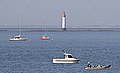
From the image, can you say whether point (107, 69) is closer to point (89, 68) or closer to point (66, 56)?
point (89, 68)

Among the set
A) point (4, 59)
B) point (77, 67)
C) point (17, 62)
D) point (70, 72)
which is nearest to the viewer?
point (70, 72)

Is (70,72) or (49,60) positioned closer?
(70,72)

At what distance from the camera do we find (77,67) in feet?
336

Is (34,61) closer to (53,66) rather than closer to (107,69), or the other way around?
(53,66)

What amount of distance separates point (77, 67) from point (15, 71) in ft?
41.9

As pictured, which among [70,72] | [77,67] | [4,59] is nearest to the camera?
[70,72]

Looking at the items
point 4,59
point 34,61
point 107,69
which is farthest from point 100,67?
point 4,59

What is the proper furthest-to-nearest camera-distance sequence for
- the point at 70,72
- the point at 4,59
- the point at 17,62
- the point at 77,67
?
1. the point at 4,59
2. the point at 17,62
3. the point at 77,67
4. the point at 70,72

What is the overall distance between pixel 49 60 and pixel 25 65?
40.3 ft

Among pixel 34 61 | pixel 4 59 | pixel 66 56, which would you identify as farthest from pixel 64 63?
pixel 4 59

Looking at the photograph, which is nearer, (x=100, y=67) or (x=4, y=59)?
(x=100, y=67)

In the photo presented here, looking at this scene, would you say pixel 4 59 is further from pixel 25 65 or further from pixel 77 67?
pixel 77 67

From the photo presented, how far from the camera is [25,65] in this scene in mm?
105812

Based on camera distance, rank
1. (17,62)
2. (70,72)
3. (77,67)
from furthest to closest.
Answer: (17,62) < (77,67) < (70,72)
